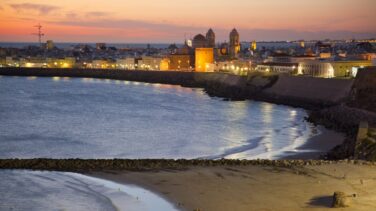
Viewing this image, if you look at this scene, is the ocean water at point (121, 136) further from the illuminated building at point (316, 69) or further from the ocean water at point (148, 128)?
the illuminated building at point (316, 69)

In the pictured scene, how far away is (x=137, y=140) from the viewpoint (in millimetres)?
16969

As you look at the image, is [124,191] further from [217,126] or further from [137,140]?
[217,126]

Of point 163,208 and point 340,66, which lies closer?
point 163,208

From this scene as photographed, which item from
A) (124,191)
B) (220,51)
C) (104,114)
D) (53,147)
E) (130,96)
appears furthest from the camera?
(220,51)

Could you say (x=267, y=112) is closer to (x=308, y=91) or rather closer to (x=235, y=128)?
(x=308, y=91)

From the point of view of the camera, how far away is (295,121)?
21312 mm

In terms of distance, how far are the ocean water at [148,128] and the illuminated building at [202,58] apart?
56.5ft

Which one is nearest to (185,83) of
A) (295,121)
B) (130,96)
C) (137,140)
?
(130,96)

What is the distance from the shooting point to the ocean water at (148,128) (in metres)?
14.9

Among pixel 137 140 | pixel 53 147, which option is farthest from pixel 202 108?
pixel 53 147

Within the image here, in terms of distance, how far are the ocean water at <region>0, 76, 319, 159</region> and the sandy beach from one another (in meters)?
3.14

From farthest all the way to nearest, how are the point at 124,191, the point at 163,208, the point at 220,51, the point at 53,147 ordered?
1. the point at 220,51
2. the point at 53,147
3. the point at 124,191
4. the point at 163,208

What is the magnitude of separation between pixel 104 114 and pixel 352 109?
1010cm

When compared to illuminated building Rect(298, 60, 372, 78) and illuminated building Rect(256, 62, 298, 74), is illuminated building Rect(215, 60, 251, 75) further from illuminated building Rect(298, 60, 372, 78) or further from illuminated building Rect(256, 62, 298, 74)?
illuminated building Rect(298, 60, 372, 78)
